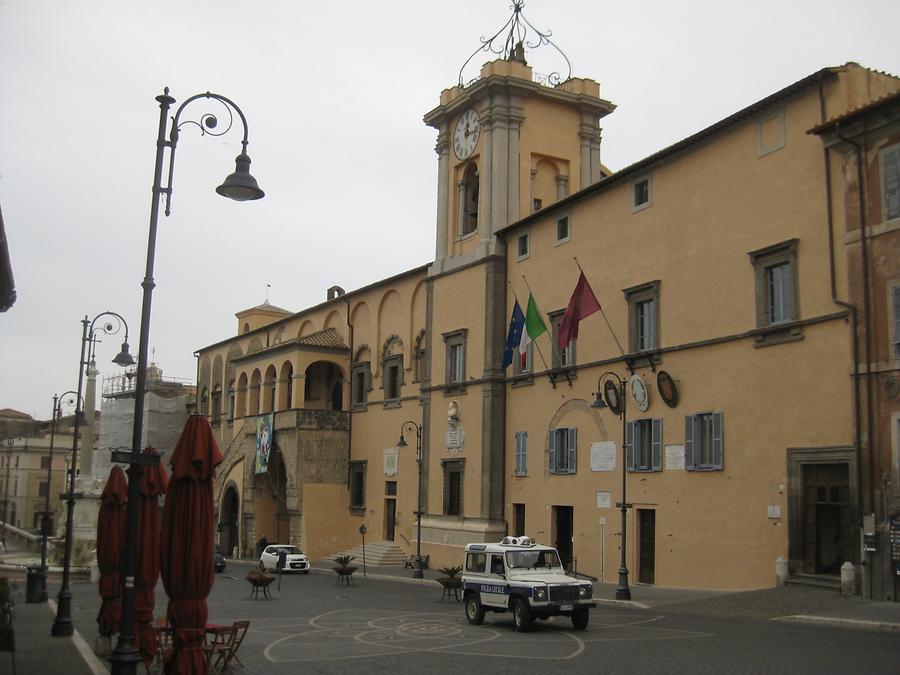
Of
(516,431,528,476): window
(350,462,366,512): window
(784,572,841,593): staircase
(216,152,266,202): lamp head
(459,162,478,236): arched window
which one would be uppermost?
(459,162,478,236): arched window

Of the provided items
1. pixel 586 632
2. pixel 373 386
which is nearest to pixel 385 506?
pixel 373 386

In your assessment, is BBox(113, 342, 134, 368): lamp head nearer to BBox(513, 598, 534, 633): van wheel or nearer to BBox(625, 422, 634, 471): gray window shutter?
BBox(513, 598, 534, 633): van wheel

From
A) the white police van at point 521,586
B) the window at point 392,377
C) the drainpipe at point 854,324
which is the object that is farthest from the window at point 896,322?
the window at point 392,377

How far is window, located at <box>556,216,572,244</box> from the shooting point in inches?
1339

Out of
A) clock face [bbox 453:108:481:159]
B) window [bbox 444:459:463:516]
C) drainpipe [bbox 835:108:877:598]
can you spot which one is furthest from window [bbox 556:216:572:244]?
drainpipe [bbox 835:108:877:598]

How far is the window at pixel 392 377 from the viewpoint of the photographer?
151 ft

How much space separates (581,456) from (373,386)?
17.6 meters

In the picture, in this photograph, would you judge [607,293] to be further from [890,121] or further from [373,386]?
[373,386]

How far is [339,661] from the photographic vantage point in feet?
52.5

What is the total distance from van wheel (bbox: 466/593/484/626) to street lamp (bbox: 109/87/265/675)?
998 cm

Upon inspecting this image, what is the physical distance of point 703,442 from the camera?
88.7ft

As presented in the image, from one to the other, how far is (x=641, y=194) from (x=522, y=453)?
420 inches

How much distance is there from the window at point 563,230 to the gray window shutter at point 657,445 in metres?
8.09

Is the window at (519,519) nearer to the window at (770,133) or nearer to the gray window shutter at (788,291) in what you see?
the gray window shutter at (788,291)
